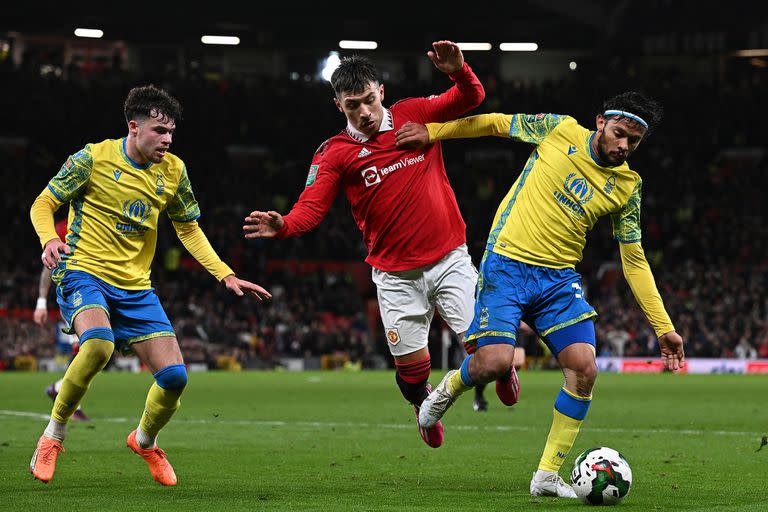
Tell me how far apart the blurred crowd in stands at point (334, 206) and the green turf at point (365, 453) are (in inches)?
498

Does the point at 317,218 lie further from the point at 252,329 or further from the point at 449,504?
the point at 252,329

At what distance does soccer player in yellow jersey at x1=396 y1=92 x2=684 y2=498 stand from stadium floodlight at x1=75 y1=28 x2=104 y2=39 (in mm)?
34341

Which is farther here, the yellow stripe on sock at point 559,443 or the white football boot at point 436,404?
the white football boot at point 436,404

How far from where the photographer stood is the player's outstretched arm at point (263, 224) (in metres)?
6.84

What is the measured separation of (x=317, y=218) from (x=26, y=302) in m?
27.0

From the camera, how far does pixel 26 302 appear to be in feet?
107

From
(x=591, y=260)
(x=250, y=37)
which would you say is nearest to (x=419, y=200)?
(x=591, y=260)

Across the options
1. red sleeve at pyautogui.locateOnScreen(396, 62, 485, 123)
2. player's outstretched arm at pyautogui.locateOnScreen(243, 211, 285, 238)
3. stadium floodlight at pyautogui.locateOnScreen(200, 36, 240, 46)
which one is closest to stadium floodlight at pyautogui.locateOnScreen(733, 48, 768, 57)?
stadium floodlight at pyautogui.locateOnScreen(200, 36, 240, 46)

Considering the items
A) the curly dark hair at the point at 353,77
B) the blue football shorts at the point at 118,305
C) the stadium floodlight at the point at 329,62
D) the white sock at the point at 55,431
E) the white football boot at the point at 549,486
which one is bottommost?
the white football boot at the point at 549,486

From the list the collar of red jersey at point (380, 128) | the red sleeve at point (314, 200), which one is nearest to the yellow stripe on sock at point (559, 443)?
the red sleeve at point (314, 200)

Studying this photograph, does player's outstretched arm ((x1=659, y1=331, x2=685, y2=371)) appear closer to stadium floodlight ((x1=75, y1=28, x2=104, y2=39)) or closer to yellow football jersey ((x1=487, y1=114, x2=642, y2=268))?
yellow football jersey ((x1=487, y1=114, x2=642, y2=268))

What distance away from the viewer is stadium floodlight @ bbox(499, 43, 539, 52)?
139 feet

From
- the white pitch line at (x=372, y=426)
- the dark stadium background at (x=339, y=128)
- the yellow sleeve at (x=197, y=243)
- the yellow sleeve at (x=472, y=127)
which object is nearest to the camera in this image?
the yellow sleeve at (x=472, y=127)

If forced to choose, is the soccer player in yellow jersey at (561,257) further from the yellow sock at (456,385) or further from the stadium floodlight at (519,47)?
the stadium floodlight at (519,47)
